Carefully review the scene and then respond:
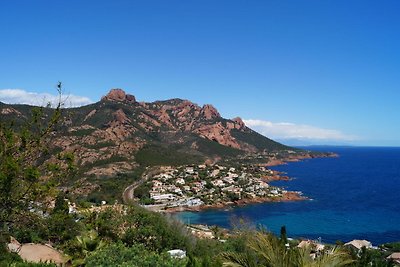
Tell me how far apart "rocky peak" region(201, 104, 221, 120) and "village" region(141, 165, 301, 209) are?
68247 millimetres

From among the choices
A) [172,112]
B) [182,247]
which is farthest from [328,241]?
[172,112]

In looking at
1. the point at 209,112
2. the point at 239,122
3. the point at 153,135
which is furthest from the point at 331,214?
the point at 239,122

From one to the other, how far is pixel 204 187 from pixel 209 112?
9031 centimetres

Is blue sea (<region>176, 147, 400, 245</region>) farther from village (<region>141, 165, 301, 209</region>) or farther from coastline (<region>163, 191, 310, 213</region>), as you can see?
village (<region>141, 165, 301, 209</region>)

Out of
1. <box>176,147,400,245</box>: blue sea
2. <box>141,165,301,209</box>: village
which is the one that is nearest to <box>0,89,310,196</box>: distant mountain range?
<box>141,165,301,209</box>: village

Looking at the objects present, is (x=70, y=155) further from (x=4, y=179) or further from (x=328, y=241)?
(x=328, y=241)

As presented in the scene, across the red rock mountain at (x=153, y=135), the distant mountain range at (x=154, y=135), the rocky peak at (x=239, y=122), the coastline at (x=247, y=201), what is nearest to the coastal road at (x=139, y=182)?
the distant mountain range at (x=154, y=135)

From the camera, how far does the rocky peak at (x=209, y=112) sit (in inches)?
6250

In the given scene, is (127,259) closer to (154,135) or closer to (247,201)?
(247,201)

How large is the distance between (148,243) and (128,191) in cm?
3863

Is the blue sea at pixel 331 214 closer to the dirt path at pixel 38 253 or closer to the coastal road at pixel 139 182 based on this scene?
the coastal road at pixel 139 182

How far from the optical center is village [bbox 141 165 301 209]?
210 feet

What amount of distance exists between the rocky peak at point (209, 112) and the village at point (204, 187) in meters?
68.2

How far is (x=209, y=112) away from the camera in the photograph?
162 meters
